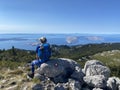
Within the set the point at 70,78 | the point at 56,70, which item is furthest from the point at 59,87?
the point at 70,78

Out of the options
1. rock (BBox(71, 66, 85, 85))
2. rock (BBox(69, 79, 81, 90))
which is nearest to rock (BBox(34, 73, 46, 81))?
rock (BBox(69, 79, 81, 90))

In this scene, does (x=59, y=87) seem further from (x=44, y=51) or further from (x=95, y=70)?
(x=95, y=70)

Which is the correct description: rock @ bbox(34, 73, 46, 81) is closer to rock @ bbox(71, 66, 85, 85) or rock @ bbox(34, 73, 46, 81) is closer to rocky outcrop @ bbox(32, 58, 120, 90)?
rocky outcrop @ bbox(32, 58, 120, 90)

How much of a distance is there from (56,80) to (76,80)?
6.23ft

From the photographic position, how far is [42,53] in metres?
18.7

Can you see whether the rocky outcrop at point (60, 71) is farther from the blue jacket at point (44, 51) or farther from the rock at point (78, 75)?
the blue jacket at point (44, 51)

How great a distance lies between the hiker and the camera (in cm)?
1852

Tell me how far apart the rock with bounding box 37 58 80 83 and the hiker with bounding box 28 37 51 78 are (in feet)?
1.57

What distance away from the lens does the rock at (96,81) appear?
1853 cm

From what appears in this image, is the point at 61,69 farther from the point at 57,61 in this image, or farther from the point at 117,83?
the point at 117,83

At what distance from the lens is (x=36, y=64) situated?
62.7 ft

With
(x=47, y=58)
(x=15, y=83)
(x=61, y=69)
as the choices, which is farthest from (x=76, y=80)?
(x=15, y=83)

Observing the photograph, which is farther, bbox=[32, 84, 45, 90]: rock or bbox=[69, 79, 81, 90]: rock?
bbox=[69, 79, 81, 90]: rock

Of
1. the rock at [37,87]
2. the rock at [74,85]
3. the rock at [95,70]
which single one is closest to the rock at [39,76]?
the rock at [37,87]
